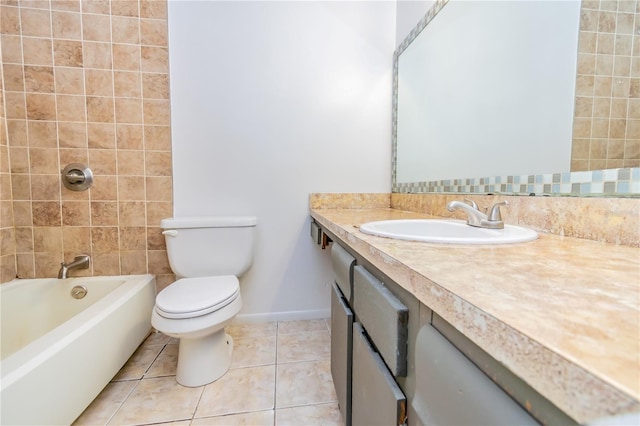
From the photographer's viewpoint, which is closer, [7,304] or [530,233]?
[530,233]

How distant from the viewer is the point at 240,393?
1.29m

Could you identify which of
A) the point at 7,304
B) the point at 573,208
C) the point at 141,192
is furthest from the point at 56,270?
the point at 573,208

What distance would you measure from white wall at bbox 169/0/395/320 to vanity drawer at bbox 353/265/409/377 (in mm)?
1247

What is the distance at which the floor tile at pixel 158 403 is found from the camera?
115cm

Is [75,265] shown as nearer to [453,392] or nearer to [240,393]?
[240,393]

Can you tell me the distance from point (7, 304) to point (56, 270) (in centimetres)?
26

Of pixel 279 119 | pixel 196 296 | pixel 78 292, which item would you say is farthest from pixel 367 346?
pixel 78 292

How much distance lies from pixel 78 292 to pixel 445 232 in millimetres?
2012

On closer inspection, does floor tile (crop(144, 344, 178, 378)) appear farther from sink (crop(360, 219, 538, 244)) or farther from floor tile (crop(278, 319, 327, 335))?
sink (crop(360, 219, 538, 244))

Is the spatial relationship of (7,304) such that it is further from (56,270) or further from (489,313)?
(489,313)

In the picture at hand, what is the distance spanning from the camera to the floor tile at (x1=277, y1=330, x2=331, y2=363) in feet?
5.11

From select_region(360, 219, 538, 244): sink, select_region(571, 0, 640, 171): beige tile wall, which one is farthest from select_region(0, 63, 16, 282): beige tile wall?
select_region(571, 0, 640, 171): beige tile wall

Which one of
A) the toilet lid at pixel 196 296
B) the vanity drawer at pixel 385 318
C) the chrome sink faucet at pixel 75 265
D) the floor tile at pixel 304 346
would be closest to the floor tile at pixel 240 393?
the floor tile at pixel 304 346

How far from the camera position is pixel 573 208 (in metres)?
0.75
